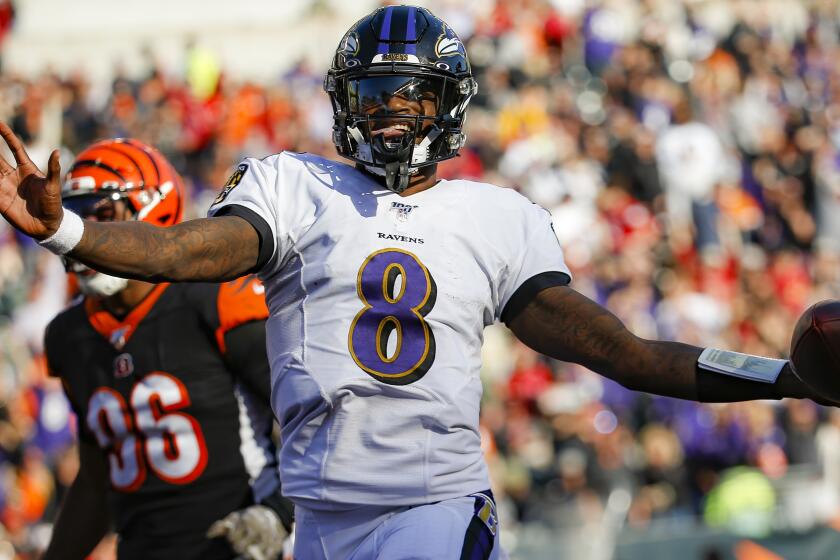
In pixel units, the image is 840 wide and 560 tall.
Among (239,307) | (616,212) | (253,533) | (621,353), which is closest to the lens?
(621,353)

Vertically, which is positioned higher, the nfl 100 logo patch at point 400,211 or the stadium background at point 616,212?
the nfl 100 logo patch at point 400,211

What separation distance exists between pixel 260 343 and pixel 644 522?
5900mm

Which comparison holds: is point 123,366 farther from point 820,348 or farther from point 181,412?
point 820,348

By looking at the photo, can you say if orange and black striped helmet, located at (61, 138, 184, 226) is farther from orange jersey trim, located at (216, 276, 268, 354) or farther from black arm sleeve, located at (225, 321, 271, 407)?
black arm sleeve, located at (225, 321, 271, 407)

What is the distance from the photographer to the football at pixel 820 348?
321 cm

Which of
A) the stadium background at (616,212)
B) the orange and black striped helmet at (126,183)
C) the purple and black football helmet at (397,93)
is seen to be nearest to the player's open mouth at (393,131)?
the purple and black football helmet at (397,93)

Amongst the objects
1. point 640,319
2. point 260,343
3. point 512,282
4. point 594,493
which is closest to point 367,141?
point 512,282

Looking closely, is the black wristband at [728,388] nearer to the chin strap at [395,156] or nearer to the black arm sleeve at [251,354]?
the chin strap at [395,156]

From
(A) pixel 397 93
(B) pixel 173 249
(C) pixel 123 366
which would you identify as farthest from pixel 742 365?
(C) pixel 123 366

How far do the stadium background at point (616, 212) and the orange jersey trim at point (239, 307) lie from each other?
4.43 meters

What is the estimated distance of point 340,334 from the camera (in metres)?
3.54

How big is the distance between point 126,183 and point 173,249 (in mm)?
1721

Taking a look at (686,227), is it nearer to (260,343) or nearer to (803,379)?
(260,343)

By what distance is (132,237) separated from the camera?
3168 mm
